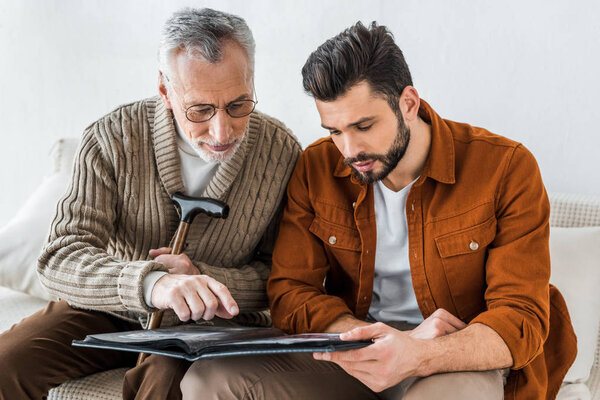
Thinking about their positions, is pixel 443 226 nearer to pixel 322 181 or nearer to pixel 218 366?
pixel 322 181

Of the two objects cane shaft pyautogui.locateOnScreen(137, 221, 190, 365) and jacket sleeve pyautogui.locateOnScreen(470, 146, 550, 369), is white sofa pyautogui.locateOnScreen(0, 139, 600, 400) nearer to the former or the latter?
cane shaft pyautogui.locateOnScreen(137, 221, 190, 365)

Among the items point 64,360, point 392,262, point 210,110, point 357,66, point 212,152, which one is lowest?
point 64,360

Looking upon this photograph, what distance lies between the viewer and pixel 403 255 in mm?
1767

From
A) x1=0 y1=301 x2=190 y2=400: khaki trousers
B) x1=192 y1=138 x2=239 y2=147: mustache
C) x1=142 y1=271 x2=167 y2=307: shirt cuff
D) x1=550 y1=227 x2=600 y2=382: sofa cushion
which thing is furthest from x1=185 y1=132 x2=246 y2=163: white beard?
x1=550 y1=227 x2=600 y2=382: sofa cushion

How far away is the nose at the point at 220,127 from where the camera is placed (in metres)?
1.72

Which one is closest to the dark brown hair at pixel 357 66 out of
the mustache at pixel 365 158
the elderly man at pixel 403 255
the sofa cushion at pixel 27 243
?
the elderly man at pixel 403 255

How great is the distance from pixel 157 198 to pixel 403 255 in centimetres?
65

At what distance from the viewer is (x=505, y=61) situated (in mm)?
2221

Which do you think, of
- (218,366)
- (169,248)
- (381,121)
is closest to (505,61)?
(381,121)

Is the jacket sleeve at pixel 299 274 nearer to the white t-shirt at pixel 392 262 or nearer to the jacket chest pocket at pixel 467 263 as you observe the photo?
the white t-shirt at pixel 392 262

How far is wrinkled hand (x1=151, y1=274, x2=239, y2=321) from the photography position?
4.81ft

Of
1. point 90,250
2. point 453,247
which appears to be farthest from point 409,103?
point 90,250

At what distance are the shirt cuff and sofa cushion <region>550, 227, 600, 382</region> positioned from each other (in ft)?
3.64

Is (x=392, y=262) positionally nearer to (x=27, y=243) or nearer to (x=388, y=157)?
(x=388, y=157)
